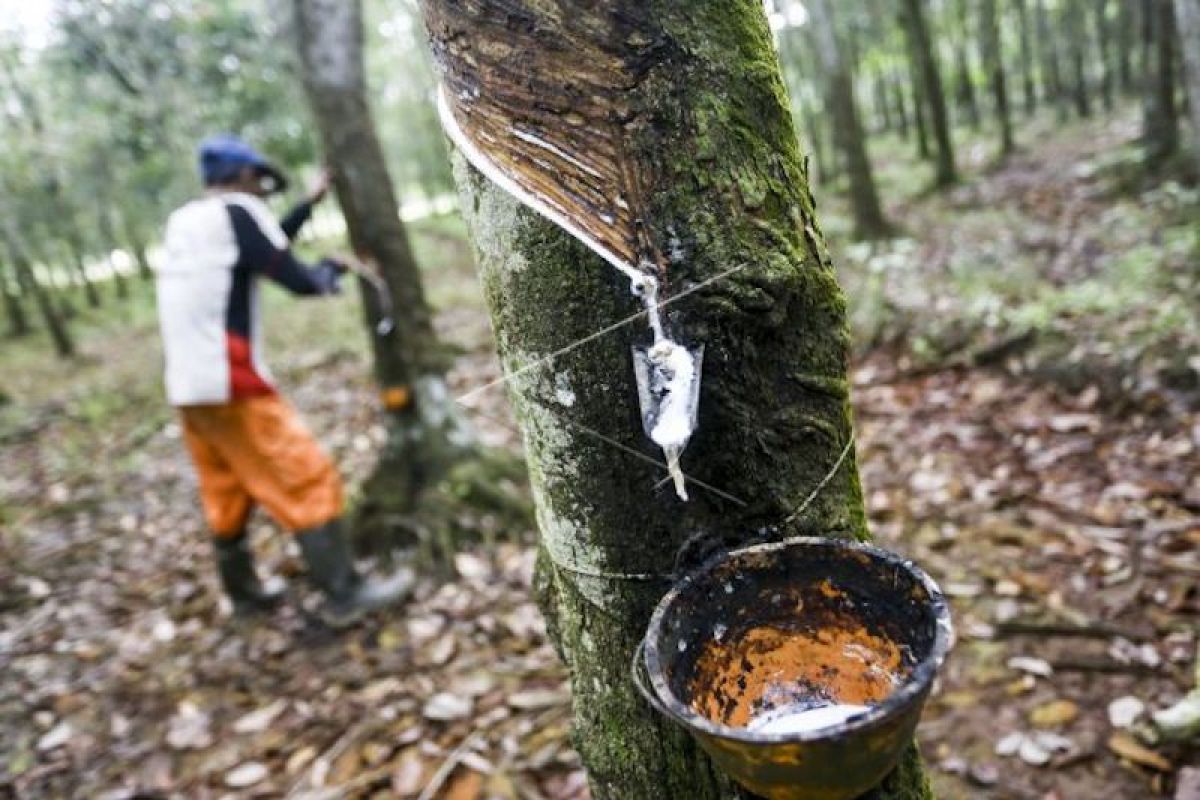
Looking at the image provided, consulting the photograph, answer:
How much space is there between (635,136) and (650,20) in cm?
17

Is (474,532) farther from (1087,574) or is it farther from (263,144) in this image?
(263,144)

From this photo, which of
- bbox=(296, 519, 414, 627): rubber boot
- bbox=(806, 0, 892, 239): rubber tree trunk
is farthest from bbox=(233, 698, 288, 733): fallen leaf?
bbox=(806, 0, 892, 239): rubber tree trunk

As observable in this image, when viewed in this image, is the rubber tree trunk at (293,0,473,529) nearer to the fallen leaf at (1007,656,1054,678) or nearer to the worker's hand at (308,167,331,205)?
the worker's hand at (308,167,331,205)

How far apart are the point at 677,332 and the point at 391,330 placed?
330 centimetres

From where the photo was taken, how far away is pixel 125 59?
13.5m

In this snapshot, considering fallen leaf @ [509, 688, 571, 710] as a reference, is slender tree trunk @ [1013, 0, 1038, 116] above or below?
above

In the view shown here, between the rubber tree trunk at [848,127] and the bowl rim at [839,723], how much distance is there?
821 centimetres

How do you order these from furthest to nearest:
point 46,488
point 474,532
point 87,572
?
point 46,488
point 87,572
point 474,532

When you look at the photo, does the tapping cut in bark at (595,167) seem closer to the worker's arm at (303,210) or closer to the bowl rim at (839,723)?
the bowl rim at (839,723)

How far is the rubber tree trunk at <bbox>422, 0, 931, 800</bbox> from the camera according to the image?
119 cm

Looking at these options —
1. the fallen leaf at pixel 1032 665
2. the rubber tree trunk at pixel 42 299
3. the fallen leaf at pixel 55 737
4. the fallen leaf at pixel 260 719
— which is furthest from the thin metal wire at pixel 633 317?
the rubber tree trunk at pixel 42 299

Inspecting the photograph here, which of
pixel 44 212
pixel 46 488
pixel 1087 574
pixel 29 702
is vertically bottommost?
pixel 1087 574

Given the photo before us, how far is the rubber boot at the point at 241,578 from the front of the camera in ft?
12.5

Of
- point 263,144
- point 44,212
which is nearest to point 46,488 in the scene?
point 263,144
